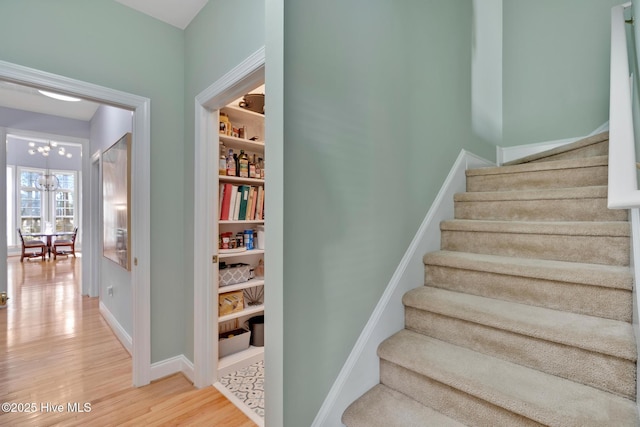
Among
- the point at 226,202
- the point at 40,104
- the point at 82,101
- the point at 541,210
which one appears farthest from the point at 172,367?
the point at 40,104

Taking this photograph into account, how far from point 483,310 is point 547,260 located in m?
0.50

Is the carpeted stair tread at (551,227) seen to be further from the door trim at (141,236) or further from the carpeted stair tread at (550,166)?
the door trim at (141,236)

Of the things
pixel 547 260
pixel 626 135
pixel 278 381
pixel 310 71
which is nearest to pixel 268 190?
pixel 310 71

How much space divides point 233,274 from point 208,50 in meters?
1.71

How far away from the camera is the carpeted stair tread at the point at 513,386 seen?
878mm

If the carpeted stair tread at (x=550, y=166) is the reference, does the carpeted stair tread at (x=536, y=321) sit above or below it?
below

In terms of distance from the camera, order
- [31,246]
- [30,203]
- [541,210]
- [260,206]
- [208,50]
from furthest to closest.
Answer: [30,203]
[31,246]
[260,206]
[208,50]
[541,210]

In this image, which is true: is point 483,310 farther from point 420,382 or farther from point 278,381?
point 278,381

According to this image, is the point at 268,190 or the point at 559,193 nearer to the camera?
the point at 268,190

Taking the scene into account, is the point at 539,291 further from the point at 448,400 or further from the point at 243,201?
the point at 243,201

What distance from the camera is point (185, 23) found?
2.20 meters

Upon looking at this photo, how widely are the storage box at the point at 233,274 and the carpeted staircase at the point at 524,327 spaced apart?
1457mm

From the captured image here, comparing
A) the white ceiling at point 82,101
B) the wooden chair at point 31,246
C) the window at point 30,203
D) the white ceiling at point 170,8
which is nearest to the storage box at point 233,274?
the white ceiling at point 82,101

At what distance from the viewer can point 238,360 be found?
90.5 inches
